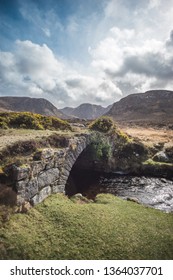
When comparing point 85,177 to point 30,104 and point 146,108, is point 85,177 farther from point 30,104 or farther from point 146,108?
point 30,104

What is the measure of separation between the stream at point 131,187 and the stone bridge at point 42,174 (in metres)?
5.72

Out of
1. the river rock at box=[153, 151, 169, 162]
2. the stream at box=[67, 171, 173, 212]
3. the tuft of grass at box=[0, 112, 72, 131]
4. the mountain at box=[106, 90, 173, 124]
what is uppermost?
the mountain at box=[106, 90, 173, 124]

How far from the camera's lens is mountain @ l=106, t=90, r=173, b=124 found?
362 ft

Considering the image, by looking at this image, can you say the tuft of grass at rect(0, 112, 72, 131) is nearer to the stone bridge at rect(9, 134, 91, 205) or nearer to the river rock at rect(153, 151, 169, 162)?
the stone bridge at rect(9, 134, 91, 205)

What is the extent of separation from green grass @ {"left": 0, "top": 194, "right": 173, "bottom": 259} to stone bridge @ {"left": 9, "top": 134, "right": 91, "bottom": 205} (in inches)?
27.5

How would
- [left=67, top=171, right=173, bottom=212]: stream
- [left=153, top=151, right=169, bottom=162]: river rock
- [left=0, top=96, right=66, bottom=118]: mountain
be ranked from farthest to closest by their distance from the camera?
[left=0, top=96, right=66, bottom=118]: mountain → [left=153, top=151, right=169, bottom=162]: river rock → [left=67, top=171, right=173, bottom=212]: stream

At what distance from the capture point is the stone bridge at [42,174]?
31.3ft

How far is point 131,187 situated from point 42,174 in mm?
12043

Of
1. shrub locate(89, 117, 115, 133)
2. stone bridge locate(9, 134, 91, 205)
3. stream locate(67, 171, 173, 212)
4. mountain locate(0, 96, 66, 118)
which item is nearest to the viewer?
stone bridge locate(9, 134, 91, 205)

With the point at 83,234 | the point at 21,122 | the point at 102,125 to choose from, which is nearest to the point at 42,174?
the point at 83,234

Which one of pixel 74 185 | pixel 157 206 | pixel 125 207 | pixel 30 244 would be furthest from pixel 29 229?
pixel 74 185

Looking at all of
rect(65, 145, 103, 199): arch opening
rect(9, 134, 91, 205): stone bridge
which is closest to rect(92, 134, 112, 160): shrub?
rect(65, 145, 103, 199): arch opening

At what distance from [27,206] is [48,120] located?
14.8 m
